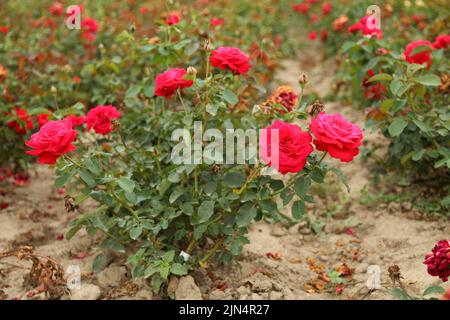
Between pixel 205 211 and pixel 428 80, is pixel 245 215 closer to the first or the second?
pixel 205 211

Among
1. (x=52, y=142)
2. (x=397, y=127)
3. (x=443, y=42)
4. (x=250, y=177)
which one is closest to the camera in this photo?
(x=52, y=142)

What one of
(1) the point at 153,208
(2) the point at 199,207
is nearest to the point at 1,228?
(1) the point at 153,208

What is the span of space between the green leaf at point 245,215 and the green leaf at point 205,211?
114mm

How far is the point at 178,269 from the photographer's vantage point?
2.28m

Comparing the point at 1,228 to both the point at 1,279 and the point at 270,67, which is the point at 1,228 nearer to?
the point at 1,279

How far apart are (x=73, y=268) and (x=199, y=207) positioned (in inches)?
27.9

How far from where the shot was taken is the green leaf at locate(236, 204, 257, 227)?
2.26 meters

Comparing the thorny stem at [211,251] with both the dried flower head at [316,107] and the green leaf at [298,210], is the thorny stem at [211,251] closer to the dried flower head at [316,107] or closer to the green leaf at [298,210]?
the green leaf at [298,210]

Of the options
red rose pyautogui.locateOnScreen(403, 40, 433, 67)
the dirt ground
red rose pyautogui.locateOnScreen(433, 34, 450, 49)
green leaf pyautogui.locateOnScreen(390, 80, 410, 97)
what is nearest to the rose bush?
the dirt ground

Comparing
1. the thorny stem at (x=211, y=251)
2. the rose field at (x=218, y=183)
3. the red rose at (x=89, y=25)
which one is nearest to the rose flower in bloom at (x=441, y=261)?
the rose field at (x=218, y=183)

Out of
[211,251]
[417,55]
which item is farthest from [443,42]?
[211,251]

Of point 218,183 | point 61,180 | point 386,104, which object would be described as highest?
point 386,104

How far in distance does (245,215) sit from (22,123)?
153 cm

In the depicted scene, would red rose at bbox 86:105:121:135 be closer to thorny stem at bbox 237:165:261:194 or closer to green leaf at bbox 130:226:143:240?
green leaf at bbox 130:226:143:240
